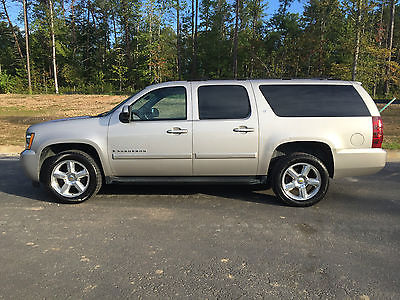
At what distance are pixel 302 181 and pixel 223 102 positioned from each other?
1612 millimetres

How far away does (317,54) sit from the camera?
137 ft

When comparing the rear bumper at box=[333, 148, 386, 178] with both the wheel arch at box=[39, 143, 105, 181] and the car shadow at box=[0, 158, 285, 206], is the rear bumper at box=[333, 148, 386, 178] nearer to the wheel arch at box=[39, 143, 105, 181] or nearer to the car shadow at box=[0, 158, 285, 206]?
the car shadow at box=[0, 158, 285, 206]

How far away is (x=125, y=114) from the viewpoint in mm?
4652

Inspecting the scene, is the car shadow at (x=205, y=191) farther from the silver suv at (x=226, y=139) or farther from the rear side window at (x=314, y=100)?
the rear side window at (x=314, y=100)

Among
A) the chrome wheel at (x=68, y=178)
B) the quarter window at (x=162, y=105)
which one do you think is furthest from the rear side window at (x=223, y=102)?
the chrome wheel at (x=68, y=178)

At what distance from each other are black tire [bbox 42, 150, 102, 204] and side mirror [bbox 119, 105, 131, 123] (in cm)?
75

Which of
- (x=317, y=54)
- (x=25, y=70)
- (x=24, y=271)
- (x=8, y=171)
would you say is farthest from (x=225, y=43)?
(x=24, y=271)

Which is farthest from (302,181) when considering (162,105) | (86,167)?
(86,167)

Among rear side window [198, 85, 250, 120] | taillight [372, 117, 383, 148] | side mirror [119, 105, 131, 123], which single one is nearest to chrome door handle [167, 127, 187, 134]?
rear side window [198, 85, 250, 120]

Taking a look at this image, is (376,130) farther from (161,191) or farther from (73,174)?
(73,174)

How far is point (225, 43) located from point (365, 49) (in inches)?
1149

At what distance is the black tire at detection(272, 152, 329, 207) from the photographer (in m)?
4.68

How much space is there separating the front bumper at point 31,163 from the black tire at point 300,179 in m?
3.44

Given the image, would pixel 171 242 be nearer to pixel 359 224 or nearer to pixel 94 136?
pixel 94 136
